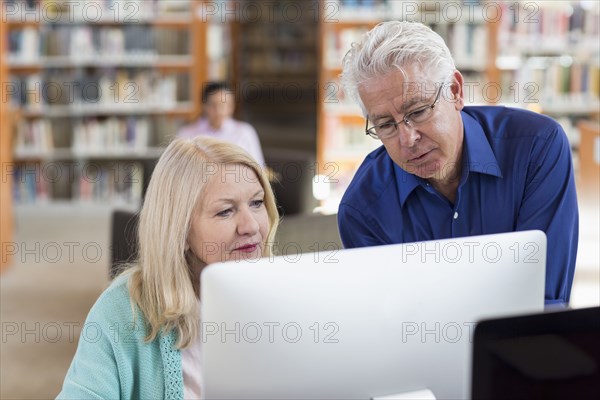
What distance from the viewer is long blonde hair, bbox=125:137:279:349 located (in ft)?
4.95

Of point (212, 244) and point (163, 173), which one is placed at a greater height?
point (163, 173)

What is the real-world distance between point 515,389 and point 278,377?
38 centimetres

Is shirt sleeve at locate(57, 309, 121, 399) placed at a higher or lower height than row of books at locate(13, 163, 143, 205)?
higher

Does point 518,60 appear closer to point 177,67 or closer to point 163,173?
point 177,67

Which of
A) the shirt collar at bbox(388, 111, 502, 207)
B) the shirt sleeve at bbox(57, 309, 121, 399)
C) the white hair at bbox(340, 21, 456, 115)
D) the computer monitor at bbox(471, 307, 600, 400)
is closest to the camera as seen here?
the computer monitor at bbox(471, 307, 600, 400)

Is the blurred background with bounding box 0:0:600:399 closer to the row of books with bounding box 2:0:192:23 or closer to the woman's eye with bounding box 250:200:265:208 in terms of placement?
the row of books with bounding box 2:0:192:23

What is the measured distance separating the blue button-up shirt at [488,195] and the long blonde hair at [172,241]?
32 centimetres

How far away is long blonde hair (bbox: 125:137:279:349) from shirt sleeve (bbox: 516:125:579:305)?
24.3 inches

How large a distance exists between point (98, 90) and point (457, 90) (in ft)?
17.7

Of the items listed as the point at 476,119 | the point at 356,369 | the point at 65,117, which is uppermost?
the point at 476,119

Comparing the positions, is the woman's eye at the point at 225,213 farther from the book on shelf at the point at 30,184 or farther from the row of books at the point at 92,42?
the book on shelf at the point at 30,184

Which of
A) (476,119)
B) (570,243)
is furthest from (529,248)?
(476,119)

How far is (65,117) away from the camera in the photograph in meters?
6.89

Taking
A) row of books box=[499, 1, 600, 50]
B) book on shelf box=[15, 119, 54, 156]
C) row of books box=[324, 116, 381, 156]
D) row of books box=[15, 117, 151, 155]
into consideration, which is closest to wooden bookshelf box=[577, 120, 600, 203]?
row of books box=[499, 1, 600, 50]
